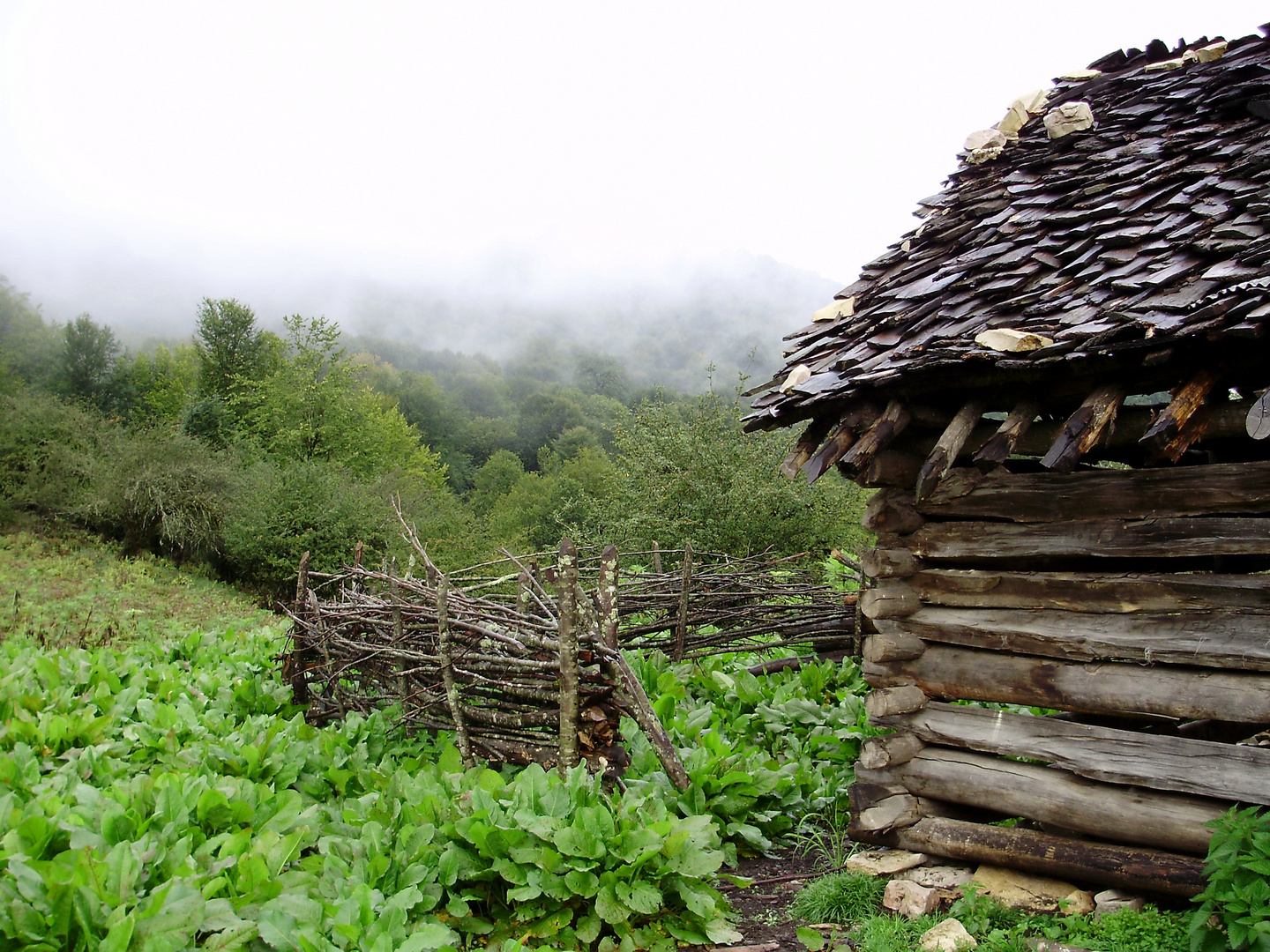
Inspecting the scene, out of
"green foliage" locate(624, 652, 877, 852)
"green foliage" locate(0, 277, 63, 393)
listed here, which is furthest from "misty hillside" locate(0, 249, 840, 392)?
"green foliage" locate(624, 652, 877, 852)

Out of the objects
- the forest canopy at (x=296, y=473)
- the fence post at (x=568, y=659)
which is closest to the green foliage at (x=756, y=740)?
the fence post at (x=568, y=659)

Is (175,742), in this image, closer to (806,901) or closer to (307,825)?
(307,825)

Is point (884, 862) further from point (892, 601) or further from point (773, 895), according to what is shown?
point (892, 601)

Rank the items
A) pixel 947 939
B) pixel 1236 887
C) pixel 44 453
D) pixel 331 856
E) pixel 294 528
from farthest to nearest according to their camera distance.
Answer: pixel 44 453
pixel 294 528
pixel 331 856
pixel 947 939
pixel 1236 887

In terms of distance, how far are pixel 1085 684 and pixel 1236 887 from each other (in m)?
1.08

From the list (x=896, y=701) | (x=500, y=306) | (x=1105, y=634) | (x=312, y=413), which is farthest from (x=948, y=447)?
(x=500, y=306)

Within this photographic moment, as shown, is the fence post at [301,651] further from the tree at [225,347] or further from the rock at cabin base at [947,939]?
the tree at [225,347]

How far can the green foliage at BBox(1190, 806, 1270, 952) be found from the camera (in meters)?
2.99

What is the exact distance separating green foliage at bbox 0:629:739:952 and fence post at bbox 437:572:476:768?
9.7 inches

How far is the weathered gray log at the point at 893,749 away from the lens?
14.8 feet

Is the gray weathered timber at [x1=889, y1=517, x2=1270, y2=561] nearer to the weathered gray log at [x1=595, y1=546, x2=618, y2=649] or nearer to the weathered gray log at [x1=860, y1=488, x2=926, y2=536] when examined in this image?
the weathered gray log at [x1=860, y1=488, x2=926, y2=536]

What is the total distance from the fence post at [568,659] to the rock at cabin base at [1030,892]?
2326 millimetres

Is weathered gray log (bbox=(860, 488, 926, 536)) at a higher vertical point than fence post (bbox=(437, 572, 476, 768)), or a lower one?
higher

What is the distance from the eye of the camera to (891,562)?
15.1ft
